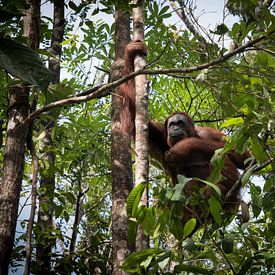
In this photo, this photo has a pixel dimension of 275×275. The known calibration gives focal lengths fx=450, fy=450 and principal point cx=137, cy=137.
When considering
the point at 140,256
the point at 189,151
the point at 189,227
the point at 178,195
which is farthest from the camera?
the point at 189,151

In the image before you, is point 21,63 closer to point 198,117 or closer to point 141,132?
point 141,132

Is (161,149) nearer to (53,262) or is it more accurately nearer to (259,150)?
(53,262)

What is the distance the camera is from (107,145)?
5.89 m

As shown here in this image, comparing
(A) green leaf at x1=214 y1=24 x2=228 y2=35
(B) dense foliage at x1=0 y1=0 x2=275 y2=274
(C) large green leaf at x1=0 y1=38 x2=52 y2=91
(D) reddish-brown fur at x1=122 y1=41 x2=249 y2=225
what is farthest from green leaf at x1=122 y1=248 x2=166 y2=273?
(D) reddish-brown fur at x1=122 y1=41 x2=249 y2=225

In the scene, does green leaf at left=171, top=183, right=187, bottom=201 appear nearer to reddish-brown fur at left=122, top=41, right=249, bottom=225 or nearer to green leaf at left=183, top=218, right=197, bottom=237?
green leaf at left=183, top=218, right=197, bottom=237

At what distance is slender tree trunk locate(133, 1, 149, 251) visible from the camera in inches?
103

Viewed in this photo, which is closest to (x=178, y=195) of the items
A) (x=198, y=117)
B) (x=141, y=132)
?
(x=141, y=132)

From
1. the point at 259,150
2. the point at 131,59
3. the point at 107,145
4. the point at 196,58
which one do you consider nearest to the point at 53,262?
the point at 107,145

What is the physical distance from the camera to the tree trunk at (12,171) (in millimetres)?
2656

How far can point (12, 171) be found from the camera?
2.84m

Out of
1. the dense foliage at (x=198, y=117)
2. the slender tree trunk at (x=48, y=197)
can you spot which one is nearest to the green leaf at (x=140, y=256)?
the dense foliage at (x=198, y=117)

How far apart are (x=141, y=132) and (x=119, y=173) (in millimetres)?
436

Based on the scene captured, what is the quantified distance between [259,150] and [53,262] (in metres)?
3.10

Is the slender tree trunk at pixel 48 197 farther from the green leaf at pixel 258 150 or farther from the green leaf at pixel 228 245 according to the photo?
the green leaf at pixel 228 245
